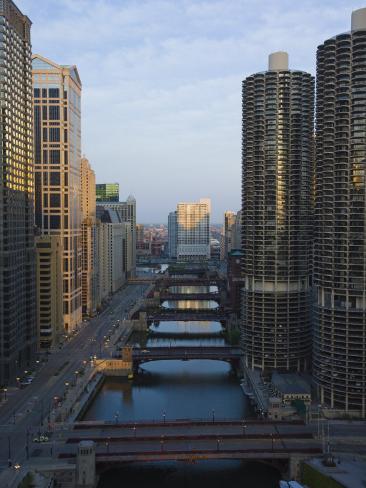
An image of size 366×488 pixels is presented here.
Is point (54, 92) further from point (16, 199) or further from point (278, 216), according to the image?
point (278, 216)

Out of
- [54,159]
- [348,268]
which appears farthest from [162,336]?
[348,268]

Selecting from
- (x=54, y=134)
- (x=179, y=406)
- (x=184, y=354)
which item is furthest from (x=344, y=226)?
(x=54, y=134)

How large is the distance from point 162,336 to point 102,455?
301 feet

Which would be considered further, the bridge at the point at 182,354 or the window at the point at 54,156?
the window at the point at 54,156

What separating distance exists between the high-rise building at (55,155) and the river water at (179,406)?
32.3m

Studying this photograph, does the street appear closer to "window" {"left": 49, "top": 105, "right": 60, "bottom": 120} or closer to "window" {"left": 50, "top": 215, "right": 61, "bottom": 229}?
"window" {"left": 50, "top": 215, "right": 61, "bottom": 229}

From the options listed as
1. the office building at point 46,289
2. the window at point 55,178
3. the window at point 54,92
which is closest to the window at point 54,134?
the window at point 54,92

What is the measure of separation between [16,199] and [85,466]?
5276 cm

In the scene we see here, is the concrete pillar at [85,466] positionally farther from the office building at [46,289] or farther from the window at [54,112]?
the window at [54,112]

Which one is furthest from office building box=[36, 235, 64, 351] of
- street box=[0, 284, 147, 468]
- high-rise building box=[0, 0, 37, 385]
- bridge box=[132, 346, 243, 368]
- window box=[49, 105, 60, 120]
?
window box=[49, 105, 60, 120]

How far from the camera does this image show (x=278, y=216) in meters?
113

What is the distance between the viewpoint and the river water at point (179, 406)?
2906 inches

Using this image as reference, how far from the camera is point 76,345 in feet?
445

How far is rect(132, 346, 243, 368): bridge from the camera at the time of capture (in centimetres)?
12319
